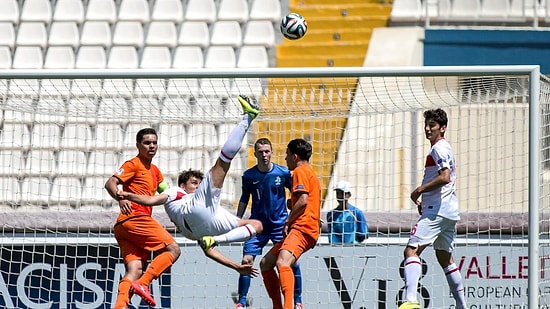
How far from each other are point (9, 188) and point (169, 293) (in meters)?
2.28

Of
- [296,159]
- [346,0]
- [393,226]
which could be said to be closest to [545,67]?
[346,0]

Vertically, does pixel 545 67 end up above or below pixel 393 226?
above

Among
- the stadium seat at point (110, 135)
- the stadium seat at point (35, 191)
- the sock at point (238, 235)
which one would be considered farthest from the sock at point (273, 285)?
the stadium seat at point (35, 191)

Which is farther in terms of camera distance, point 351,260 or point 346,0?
point 346,0

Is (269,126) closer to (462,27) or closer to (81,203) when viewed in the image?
(81,203)

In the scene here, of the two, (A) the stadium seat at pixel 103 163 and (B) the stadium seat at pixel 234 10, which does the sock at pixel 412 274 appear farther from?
(B) the stadium seat at pixel 234 10

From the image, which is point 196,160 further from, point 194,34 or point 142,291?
point 142,291

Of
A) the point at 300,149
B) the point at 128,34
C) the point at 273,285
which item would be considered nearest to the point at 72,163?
the point at 128,34

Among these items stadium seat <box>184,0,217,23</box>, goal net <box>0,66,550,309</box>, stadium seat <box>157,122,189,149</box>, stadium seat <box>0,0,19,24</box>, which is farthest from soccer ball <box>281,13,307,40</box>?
stadium seat <box>0,0,19,24</box>

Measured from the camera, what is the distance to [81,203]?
11.6m

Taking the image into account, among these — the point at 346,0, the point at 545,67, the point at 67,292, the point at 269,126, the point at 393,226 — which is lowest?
the point at 67,292

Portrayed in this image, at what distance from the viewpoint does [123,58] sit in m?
13.4

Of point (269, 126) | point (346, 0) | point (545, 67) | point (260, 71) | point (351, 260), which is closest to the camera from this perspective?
point (260, 71)

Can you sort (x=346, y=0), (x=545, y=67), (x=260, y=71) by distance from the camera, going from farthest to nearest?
(x=346, y=0)
(x=545, y=67)
(x=260, y=71)
